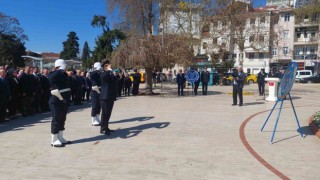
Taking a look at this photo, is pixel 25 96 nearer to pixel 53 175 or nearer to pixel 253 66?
pixel 53 175

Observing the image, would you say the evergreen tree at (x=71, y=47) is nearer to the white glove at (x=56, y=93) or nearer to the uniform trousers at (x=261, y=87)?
the uniform trousers at (x=261, y=87)

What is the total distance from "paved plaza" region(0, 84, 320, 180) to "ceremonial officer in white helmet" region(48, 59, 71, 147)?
0.36 metres

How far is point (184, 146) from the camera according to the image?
22.6 feet

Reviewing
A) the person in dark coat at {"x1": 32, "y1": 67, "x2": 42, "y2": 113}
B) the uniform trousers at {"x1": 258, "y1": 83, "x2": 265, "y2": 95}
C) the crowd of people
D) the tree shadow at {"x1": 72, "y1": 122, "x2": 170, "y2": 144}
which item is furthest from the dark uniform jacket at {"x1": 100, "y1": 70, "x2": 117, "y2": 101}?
the uniform trousers at {"x1": 258, "y1": 83, "x2": 265, "y2": 95}

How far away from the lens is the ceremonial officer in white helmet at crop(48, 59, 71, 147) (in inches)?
266

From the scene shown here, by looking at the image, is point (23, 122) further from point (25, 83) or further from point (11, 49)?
point (11, 49)

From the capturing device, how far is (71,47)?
101 meters

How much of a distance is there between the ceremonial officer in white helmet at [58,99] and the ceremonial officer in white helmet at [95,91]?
6.22 feet

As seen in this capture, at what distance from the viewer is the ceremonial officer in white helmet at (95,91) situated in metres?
8.90

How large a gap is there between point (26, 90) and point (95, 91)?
3014 millimetres

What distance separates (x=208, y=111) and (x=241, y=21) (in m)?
14.2

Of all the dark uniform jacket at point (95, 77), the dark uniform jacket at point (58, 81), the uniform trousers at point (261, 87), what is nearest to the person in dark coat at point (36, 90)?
the dark uniform jacket at point (95, 77)

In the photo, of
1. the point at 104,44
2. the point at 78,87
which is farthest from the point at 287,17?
the point at 78,87

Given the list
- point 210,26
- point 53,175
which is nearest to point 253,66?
point 210,26
